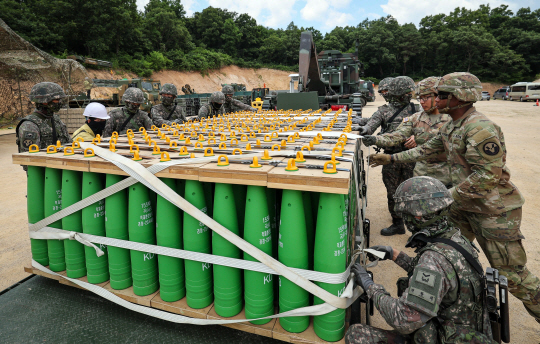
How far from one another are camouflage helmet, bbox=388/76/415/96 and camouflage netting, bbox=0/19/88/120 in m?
17.4

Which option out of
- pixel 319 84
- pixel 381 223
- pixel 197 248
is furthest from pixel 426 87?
pixel 319 84

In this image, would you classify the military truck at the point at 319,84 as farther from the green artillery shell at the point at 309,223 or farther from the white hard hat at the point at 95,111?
the green artillery shell at the point at 309,223

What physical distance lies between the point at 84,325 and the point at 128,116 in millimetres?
4196

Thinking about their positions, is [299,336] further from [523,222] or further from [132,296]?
[523,222]

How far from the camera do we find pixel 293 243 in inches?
76.9

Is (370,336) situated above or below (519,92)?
below

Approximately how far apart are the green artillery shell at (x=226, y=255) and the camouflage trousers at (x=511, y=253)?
Result: 2.20m

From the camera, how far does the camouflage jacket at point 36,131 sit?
12.6 feet

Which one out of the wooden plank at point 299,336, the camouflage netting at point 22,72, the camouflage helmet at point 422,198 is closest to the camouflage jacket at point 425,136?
the camouflage helmet at point 422,198

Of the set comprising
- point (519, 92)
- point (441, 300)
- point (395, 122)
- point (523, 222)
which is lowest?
point (523, 222)

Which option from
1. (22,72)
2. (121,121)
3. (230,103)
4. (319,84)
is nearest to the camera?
(121,121)

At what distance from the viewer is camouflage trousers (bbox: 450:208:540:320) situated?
98.8 inches

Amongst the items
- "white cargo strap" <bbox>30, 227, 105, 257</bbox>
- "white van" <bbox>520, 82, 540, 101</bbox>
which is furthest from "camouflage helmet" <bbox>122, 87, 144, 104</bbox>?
"white van" <bbox>520, 82, 540, 101</bbox>

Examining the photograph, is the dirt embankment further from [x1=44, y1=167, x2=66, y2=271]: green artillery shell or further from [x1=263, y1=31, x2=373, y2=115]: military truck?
[x1=44, y1=167, x2=66, y2=271]: green artillery shell
